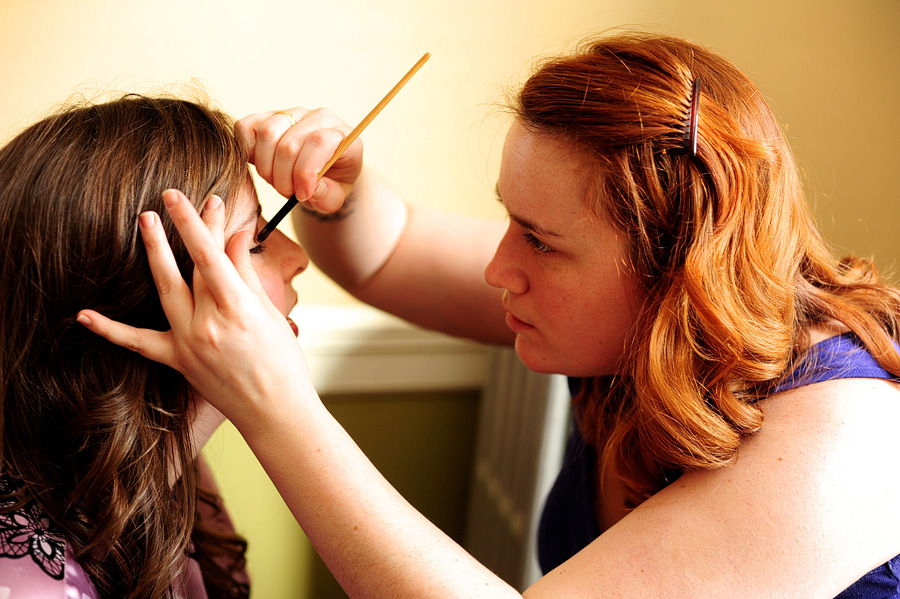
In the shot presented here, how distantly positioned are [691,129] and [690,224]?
3.8 inches

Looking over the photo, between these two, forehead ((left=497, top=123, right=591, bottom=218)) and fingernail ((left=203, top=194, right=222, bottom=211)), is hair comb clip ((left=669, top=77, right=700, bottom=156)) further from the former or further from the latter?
fingernail ((left=203, top=194, right=222, bottom=211))

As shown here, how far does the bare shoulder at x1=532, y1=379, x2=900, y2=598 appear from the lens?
690 mm

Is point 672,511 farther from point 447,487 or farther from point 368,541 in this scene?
point 447,487

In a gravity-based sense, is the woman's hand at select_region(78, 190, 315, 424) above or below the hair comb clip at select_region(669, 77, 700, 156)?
below

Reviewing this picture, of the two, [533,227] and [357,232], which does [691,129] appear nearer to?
[533,227]

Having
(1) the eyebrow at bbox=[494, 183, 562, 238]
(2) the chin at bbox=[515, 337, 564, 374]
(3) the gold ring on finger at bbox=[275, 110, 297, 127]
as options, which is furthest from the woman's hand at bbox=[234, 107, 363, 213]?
(2) the chin at bbox=[515, 337, 564, 374]

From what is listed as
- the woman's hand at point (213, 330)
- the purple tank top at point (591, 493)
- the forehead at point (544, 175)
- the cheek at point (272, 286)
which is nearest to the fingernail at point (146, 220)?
the woman's hand at point (213, 330)

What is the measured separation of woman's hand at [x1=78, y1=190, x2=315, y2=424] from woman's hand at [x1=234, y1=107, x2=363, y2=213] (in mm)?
174

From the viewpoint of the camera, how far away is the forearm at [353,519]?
67 centimetres

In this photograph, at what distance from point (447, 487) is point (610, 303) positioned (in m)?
1.03

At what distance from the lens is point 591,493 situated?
1.08 meters

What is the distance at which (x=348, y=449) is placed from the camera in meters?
0.71

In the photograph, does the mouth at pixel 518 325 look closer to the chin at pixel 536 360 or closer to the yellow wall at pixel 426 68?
the chin at pixel 536 360

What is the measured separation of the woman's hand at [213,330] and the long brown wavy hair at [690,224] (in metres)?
0.36
